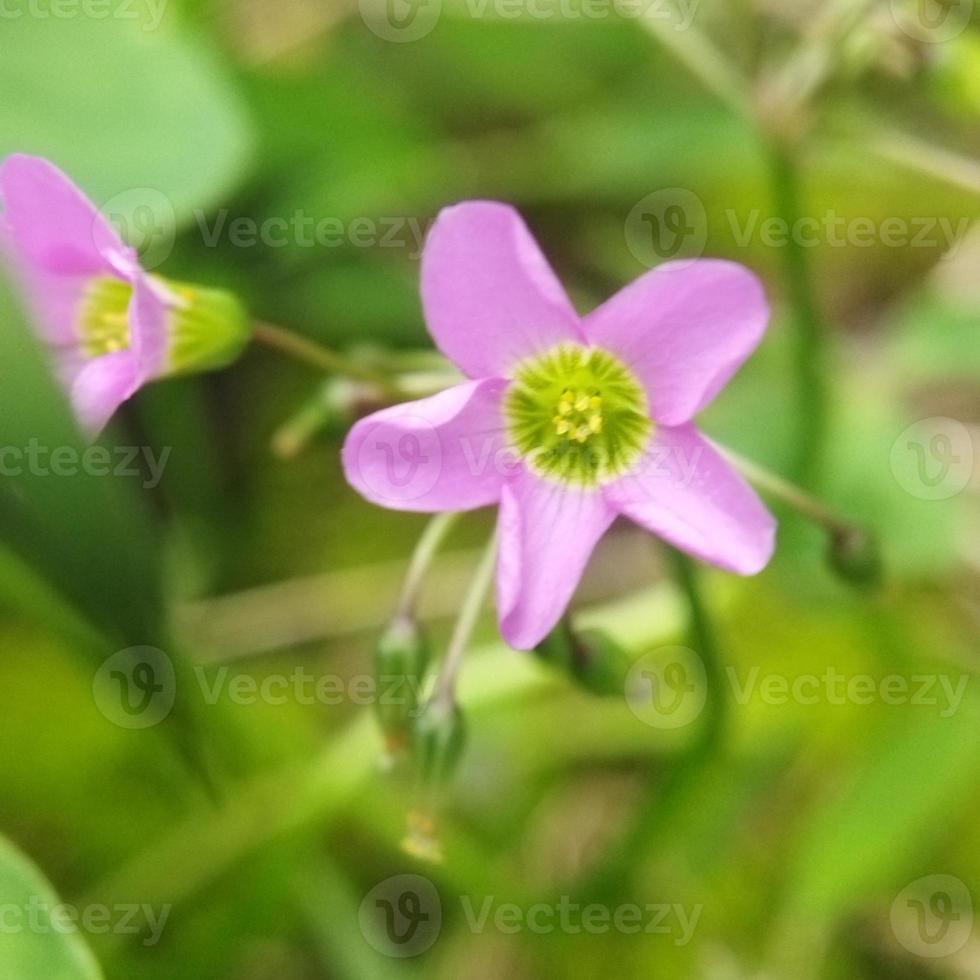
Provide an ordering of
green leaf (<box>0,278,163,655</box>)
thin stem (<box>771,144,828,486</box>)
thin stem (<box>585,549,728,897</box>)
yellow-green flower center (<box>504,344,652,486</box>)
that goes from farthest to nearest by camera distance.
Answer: thin stem (<box>771,144,828,486</box>)
thin stem (<box>585,549,728,897</box>)
yellow-green flower center (<box>504,344,652,486</box>)
green leaf (<box>0,278,163,655</box>)

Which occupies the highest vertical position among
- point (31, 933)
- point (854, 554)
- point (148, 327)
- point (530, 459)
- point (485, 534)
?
point (148, 327)

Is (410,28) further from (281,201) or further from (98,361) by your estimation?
(98,361)

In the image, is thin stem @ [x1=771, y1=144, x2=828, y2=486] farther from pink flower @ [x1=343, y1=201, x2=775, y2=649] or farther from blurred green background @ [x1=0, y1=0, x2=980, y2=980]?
pink flower @ [x1=343, y1=201, x2=775, y2=649]

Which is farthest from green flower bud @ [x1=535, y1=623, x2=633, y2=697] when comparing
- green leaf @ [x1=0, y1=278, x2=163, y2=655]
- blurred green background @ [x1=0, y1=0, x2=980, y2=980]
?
green leaf @ [x1=0, y1=278, x2=163, y2=655]

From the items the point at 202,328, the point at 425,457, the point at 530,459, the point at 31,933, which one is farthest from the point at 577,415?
the point at 31,933

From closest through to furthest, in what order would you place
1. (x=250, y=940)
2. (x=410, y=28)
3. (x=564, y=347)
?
(x=564, y=347) → (x=250, y=940) → (x=410, y=28)

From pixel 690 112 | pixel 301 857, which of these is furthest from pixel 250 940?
pixel 690 112

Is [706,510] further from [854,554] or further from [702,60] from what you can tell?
[702,60]
